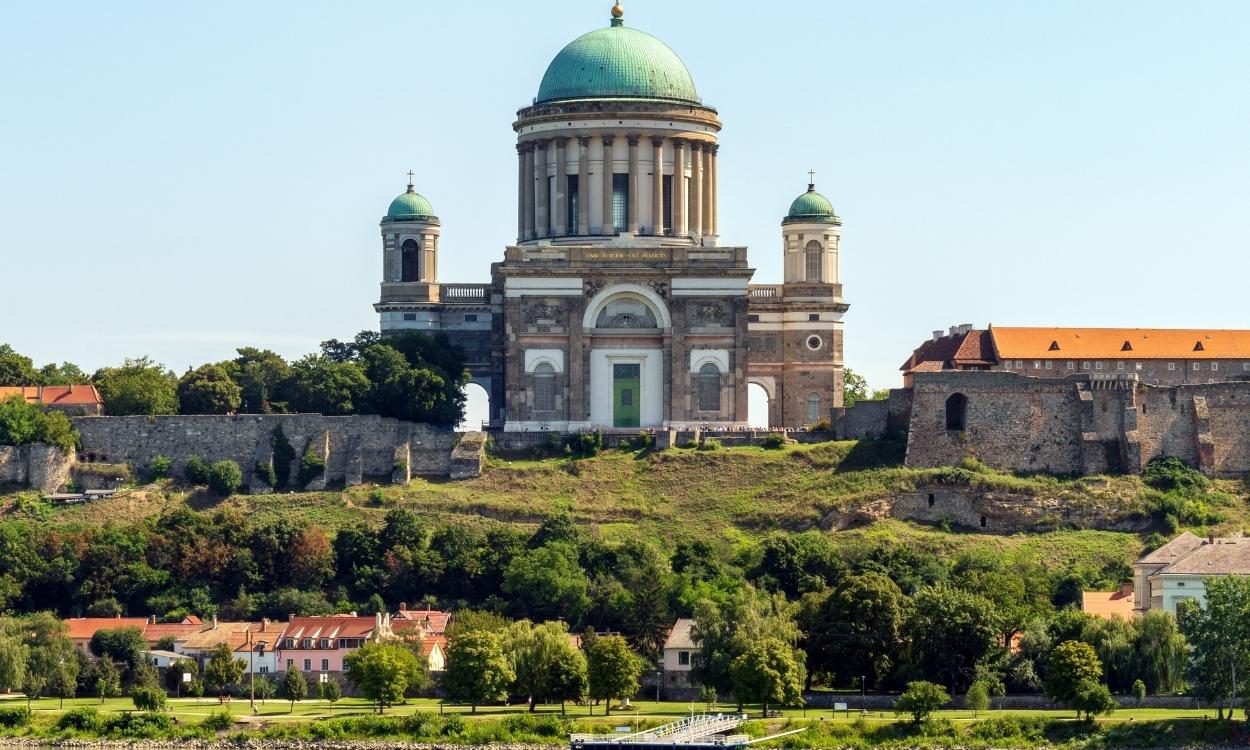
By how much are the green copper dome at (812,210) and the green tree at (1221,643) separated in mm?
29663

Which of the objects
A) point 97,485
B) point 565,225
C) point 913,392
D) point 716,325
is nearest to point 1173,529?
point 913,392

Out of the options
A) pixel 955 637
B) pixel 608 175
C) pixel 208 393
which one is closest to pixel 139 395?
pixel 208 393

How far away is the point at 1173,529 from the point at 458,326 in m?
25.4

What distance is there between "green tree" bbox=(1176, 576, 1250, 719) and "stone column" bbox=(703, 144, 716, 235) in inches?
1232

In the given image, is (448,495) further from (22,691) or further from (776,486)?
(22,691)

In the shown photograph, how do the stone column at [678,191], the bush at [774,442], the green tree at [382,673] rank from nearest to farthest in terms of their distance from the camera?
1. the green tree at [382,673]
2. the bush at [774,442]
3. the stone column at [678,191]

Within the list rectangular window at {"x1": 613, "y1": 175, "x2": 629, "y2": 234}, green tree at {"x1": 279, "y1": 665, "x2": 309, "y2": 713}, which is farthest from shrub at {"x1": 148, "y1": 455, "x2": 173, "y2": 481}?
rectangular window at {"x1": 613, "y1": 175, "x2": 629, "y2": 234}

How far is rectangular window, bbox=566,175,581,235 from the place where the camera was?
111 m

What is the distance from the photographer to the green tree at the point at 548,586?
94125 mm

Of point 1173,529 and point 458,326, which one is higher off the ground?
point 458,326

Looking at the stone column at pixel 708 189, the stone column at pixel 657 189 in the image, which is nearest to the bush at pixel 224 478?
the stone column at pixel 657 189

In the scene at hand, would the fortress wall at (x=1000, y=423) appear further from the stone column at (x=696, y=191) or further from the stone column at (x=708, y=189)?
the stone column at (x=708, y=189)

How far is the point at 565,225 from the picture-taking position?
4365 inches

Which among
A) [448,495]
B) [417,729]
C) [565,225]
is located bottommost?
[417,729]
